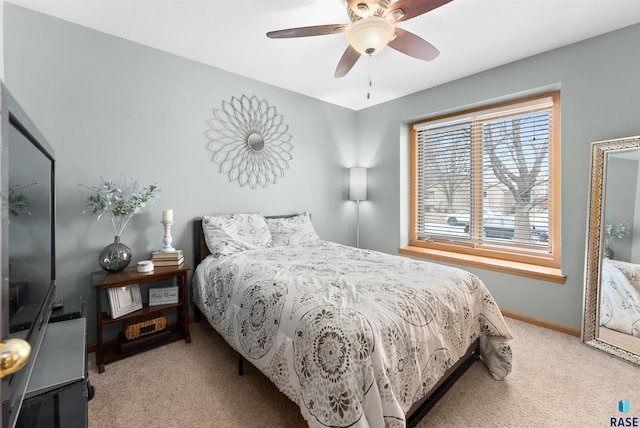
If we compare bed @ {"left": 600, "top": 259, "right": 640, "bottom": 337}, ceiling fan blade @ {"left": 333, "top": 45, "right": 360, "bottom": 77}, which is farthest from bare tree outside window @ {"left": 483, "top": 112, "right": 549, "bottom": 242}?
ceiling fan blade @ {"left": 333, "top": 45, "right": 360, "bottom": 77}

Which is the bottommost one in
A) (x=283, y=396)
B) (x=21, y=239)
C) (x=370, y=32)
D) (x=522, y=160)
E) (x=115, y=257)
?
(x=283, y=396)

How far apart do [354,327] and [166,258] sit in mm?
1827

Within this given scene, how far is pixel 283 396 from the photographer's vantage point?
166cm

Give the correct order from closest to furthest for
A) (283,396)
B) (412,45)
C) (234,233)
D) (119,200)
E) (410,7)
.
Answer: (410,7) < (283,396) < (412,45) < (119,200) < (234,233)

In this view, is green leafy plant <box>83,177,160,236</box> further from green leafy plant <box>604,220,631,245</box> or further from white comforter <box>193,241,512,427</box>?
green leafy plant <box>604,220,631,245</box>

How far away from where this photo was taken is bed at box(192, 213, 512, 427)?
3.56 ft

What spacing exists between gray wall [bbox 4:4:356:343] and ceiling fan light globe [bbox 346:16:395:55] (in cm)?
144

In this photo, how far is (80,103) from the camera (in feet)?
6.87

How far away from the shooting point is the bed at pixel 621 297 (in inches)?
78.6

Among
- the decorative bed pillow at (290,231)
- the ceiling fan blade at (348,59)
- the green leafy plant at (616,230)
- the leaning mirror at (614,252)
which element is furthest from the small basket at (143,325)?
the green leafy plant at (616,230)

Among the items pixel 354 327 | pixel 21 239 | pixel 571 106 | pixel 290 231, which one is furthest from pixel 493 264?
pixel 21 239

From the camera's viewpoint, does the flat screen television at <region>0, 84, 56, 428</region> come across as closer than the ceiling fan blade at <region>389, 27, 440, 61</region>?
Yes

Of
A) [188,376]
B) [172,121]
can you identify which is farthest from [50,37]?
[188,376]

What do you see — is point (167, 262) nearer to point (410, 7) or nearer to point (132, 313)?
point (132, 313)
